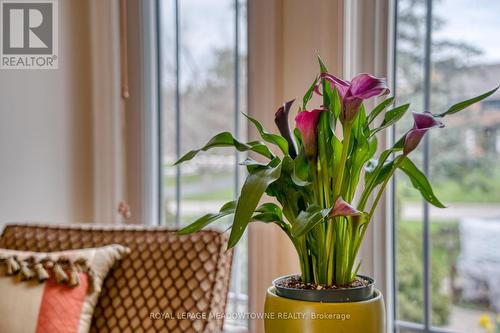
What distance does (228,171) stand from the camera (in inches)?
75.8

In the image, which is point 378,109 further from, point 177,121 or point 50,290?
point 177,121

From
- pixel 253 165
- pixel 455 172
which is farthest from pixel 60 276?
pixel 455 172

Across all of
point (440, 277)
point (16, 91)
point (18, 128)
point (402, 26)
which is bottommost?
point (440, 277)

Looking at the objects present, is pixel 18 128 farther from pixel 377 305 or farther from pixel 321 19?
pixel 377 305

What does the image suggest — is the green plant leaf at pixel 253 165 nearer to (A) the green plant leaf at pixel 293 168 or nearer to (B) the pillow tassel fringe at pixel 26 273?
(A) the green plant leaf at pixel 293 168

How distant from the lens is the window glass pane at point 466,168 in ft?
5.21

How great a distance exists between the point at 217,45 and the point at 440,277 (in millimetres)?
1063

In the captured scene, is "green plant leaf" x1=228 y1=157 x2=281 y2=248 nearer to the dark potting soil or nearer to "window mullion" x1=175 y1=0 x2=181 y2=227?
the dark potting soil

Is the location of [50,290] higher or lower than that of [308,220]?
lower

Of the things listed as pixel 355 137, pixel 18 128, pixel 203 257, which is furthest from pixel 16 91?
pixel 355 137

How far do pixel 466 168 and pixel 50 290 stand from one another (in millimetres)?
1232

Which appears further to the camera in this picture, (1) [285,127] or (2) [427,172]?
(2) [427,172]

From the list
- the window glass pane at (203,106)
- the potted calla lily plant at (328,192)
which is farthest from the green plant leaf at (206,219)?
the window glass pane at (203,106)

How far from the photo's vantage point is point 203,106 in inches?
77.7
